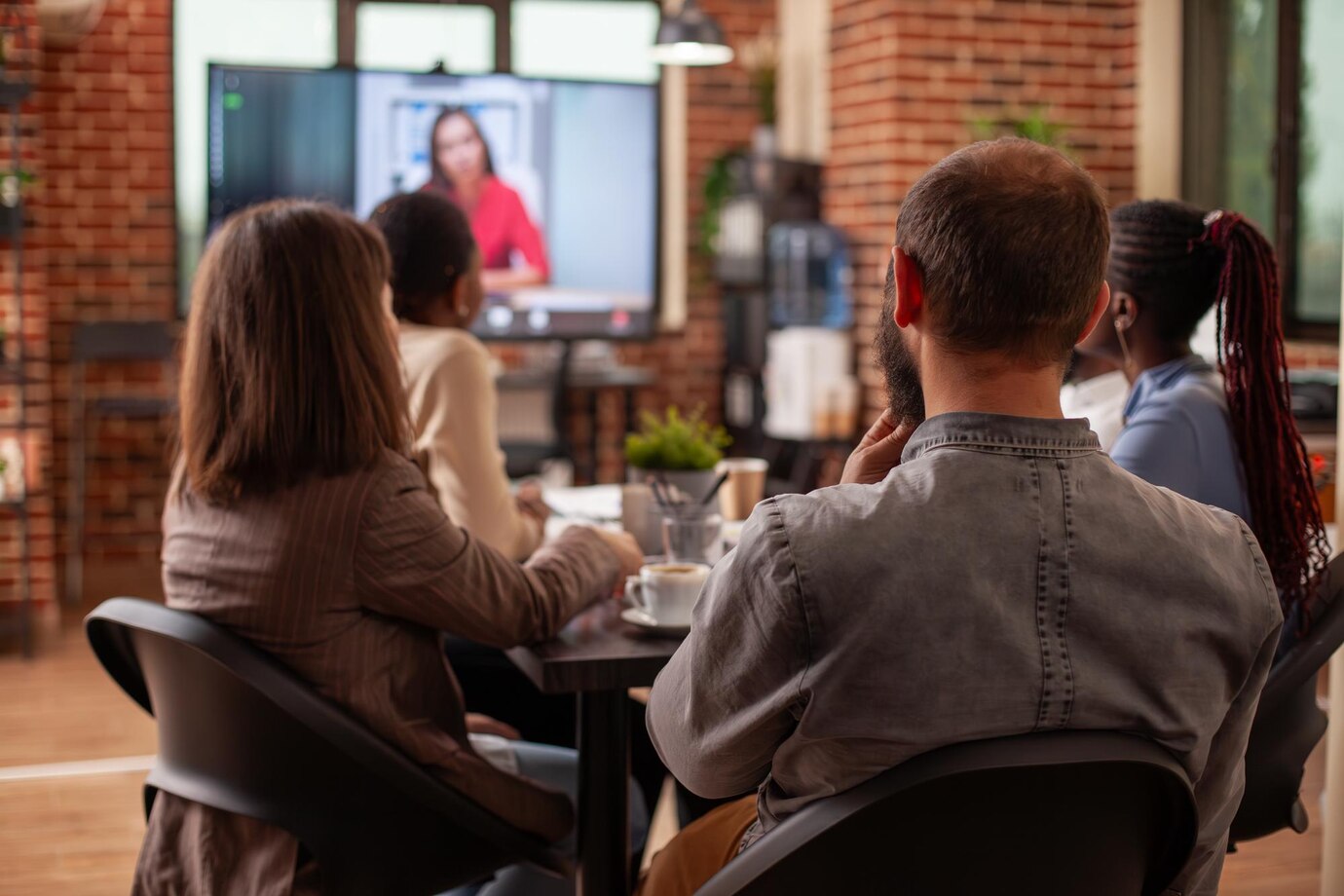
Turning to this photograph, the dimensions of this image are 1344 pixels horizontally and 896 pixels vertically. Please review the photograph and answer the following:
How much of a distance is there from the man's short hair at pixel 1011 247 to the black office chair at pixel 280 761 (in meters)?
0.84

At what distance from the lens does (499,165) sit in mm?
5301

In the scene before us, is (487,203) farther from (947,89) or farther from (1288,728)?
(1288,728)

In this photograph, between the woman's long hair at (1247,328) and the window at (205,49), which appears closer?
the woman's long hair at (1247,328)

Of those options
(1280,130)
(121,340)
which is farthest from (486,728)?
(121,340)

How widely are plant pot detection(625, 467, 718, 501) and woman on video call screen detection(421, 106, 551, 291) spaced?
9.96 feet

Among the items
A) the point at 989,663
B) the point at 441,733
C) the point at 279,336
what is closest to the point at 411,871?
the point at 441,733

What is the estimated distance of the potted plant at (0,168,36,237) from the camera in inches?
185

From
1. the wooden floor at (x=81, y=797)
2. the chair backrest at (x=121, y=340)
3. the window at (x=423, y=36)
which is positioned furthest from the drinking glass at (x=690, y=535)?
the window at (x=423, y=36)

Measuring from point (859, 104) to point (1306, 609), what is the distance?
4.01 metres

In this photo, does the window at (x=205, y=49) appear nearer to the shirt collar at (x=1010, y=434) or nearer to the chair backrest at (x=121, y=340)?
the chair backrest at (x=121, y=340)

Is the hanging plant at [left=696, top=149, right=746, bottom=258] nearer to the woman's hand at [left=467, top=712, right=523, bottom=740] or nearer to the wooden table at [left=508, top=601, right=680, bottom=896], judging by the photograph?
the woman's hand at [left=467, top=712, right=523, bottom=740]

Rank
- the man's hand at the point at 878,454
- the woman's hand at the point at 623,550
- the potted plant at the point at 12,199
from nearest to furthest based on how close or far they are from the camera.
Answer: the man's hand at the point at 878,454 → the woman's hand at the point at 623,550 → the potted plant at the point at 12,199

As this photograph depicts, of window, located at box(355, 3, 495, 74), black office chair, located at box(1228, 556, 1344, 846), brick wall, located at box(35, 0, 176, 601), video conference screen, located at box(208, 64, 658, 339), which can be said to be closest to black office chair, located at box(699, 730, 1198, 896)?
black office chair, located at box(1228, 556, 1344, 846)

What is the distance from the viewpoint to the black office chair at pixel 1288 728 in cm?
159
